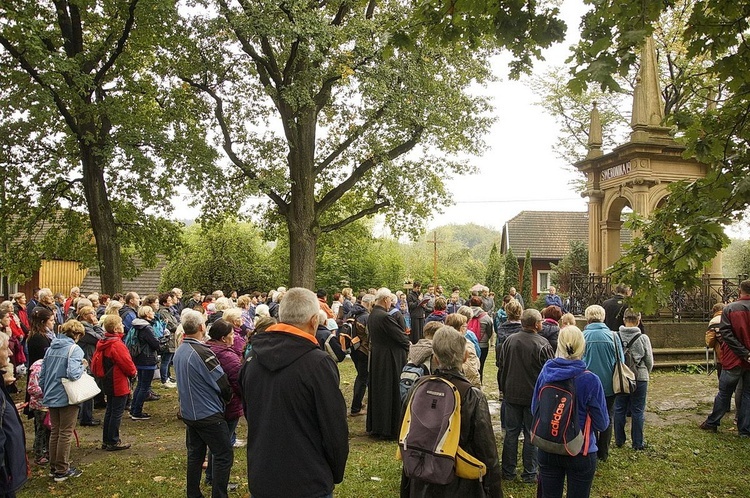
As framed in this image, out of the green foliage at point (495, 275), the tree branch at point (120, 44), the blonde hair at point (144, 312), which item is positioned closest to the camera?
the blonde hair at point (144, 312)

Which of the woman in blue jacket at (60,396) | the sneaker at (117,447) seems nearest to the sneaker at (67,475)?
the woman in blue jacket at (60,396)

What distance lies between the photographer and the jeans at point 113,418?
805 centimetres

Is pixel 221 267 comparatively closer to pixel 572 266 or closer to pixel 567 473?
pixel 572 266

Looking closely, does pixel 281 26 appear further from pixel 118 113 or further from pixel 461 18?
pixel 461 18

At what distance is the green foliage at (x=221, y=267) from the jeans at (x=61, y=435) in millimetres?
19382

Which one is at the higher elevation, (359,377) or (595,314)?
(595,314)

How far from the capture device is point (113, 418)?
820 cm

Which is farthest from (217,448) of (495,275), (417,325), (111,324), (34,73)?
(495,275)

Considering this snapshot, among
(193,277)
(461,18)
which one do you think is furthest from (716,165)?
(193,277)

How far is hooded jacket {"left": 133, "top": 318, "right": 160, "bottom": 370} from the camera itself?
9766mm

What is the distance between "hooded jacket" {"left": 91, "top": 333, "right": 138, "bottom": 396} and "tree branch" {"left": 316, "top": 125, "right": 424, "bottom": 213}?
45.1 ft

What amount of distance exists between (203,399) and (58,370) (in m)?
2.33

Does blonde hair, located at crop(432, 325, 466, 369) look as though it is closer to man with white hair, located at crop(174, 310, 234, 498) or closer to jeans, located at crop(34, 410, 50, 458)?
man with white hair, located at crop(174, 310, 234, 498)

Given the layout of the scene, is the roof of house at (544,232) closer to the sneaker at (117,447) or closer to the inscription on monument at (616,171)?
the inscription on monument at (616,171)
